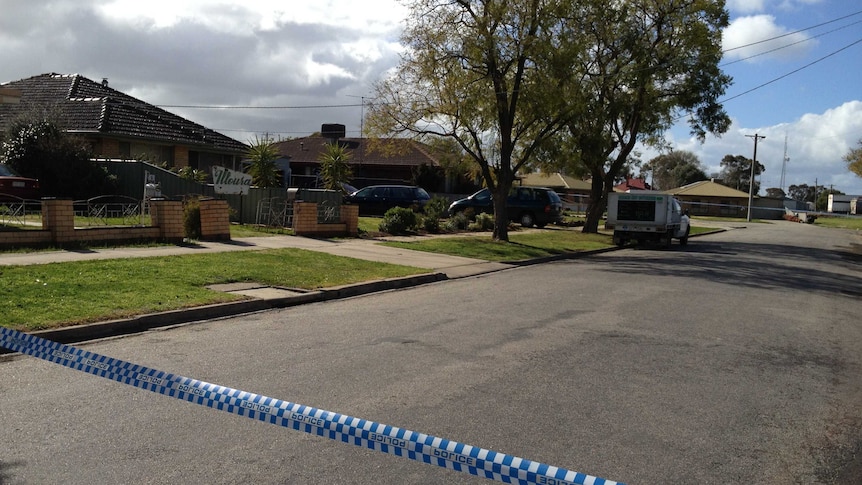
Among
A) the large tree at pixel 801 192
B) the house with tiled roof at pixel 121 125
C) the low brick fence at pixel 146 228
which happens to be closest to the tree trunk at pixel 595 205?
the low brick fence at pixel 146 228

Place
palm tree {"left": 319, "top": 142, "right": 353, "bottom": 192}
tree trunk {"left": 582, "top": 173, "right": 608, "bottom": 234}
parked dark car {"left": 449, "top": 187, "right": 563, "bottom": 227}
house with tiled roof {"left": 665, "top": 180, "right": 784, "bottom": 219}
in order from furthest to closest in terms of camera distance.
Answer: house with tiled roof {"left": 665, "top": 180, "right": 784, "bottom": 219}, parked dark car {"left": 449, "top": 187, "right": 563, "bottom": 227}, tree trunk {"left": 582, "top": 173, "right": 608, "bottom": 234}, palm tree {"left": 319, "top": 142, "right": 353, "bottom": 192}

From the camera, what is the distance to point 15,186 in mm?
19266

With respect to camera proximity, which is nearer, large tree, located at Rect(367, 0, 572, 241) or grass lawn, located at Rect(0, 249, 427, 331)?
grass lawn, located at Rect(0, 249, 427, 331)

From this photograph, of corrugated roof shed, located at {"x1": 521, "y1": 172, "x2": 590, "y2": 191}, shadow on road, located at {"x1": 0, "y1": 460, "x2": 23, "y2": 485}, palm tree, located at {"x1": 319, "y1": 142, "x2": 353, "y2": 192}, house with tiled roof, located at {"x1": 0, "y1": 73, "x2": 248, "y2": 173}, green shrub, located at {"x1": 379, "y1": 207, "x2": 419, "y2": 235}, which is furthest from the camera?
corrugated roof shed, located at {"x1": 521, "y1": 172, "x2": 590, "y2": 191}

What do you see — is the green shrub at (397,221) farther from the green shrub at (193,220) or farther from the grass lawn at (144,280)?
the grass lawn at (144,280)

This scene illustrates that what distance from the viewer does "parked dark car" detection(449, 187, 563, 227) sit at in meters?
32.6

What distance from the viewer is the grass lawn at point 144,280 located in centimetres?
862

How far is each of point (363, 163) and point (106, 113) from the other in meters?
23.7

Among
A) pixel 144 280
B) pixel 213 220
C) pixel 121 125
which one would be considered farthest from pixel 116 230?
pixel 121 125

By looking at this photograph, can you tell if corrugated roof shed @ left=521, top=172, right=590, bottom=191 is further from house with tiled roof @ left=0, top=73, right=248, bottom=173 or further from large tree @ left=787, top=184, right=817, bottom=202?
large tree @ left=787, top=184, right=817, bottom=202

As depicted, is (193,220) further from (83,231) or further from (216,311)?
(216,311)

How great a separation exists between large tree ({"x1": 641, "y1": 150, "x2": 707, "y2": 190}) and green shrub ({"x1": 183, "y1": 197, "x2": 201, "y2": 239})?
10907cm

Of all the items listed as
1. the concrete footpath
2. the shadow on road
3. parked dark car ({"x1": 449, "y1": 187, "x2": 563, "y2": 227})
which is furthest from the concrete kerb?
parked dark car ({"x1": 449, "y1": 187, "x2": 563, "y2": 227})

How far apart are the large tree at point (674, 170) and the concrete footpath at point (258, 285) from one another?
341 ft
